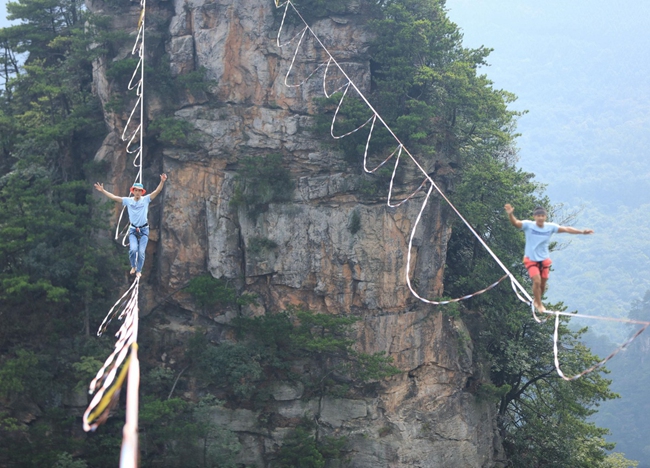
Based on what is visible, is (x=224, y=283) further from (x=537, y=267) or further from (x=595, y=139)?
(x=595, y=139)

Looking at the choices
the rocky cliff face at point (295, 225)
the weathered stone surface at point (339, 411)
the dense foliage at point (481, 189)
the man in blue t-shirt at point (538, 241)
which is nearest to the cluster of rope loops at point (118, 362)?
the rocky cliff face at point (295, 225)

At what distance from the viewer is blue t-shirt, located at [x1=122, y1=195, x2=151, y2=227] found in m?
12.4

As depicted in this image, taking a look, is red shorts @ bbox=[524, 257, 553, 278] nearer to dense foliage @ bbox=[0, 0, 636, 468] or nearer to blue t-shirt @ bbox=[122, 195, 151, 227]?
blue t-shirt @ bbox=[122, 195, 151, 227]

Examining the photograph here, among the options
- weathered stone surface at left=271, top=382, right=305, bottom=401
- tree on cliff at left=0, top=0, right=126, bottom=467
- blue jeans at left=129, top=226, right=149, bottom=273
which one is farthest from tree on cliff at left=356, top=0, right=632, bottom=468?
blue jeans at left=129, top=226, right=149, bottom=273

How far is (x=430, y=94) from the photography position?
24.0 meters

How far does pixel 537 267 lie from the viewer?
402 inches

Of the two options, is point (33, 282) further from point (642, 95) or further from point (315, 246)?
point (642, 95)

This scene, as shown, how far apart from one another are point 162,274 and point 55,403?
4.90 meters

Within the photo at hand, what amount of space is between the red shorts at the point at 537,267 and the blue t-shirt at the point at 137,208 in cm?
575

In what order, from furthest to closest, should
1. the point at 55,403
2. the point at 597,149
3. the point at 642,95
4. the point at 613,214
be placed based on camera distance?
the point at 642,95 < the point at 597,149 < the point at 613,214 < the point at 55,403

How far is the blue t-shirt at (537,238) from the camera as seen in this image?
9.98 metres

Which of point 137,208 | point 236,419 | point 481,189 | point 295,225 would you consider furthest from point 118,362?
point 481,189

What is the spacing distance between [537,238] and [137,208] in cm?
607

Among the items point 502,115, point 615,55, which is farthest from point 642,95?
point 502,115
